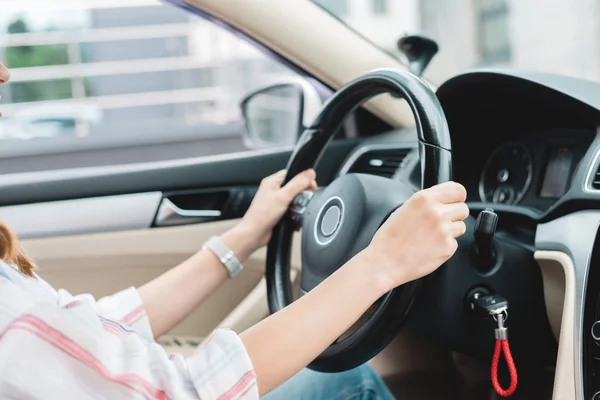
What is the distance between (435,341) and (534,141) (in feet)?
1.38

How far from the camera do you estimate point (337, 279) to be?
86 centimetres

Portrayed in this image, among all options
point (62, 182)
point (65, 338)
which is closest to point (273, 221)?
point (65, 338)

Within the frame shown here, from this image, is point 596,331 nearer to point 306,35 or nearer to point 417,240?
point 417,240

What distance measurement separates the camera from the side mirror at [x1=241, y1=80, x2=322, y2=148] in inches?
71.4

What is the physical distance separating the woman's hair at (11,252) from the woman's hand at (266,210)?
0.36 metres

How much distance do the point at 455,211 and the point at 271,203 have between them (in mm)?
460

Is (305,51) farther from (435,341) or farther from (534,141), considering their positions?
(435,341)

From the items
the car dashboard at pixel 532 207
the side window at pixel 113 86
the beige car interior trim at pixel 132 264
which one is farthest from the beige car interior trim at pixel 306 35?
the side window at pixel 113 86

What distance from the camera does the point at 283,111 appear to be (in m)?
2.28

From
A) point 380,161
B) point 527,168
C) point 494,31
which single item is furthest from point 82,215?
point 494,31

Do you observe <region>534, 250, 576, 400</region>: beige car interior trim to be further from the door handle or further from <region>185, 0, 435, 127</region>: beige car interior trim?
the door handle

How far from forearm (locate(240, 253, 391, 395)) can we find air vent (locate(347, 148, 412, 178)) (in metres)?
0.67

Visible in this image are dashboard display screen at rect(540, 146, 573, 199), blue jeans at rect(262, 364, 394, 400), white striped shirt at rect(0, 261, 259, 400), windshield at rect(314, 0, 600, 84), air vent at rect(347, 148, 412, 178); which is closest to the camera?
white striped shirt at rect(0, 261, 259, 400)

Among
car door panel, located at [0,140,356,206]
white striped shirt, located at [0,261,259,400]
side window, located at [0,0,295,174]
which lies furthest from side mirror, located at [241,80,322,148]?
side window, located at [0,0,295,174]
